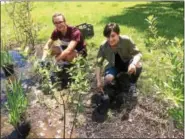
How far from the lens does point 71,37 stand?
254 inches

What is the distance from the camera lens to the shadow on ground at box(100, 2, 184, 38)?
9089 mm

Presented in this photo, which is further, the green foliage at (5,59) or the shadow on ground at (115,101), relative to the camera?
the green foliage at (5,59)

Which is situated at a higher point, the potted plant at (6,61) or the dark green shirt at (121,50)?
the dark green shirt at (121,50)

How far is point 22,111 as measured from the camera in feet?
16.8

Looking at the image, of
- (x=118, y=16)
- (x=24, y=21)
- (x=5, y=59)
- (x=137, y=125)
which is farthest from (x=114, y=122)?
(x=118, y=16)

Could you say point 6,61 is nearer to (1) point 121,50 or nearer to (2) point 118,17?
(1) point 121,50

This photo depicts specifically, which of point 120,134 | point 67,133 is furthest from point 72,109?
point 120,134

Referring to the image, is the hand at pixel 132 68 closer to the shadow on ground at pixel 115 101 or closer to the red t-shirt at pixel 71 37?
the shadow on ground at pixel 115 101

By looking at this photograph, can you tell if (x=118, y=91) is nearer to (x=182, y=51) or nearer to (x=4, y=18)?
(x=182, y=51)

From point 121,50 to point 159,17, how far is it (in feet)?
16.2

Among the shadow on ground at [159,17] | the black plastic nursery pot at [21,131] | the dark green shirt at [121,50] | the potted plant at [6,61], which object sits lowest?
the black plastic nursery pot at [21,131]

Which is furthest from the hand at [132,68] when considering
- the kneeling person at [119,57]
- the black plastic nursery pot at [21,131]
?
A: the black plastic nursery pot at [21,131]

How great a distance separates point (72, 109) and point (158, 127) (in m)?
1.28

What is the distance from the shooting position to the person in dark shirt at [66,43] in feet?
20.4
